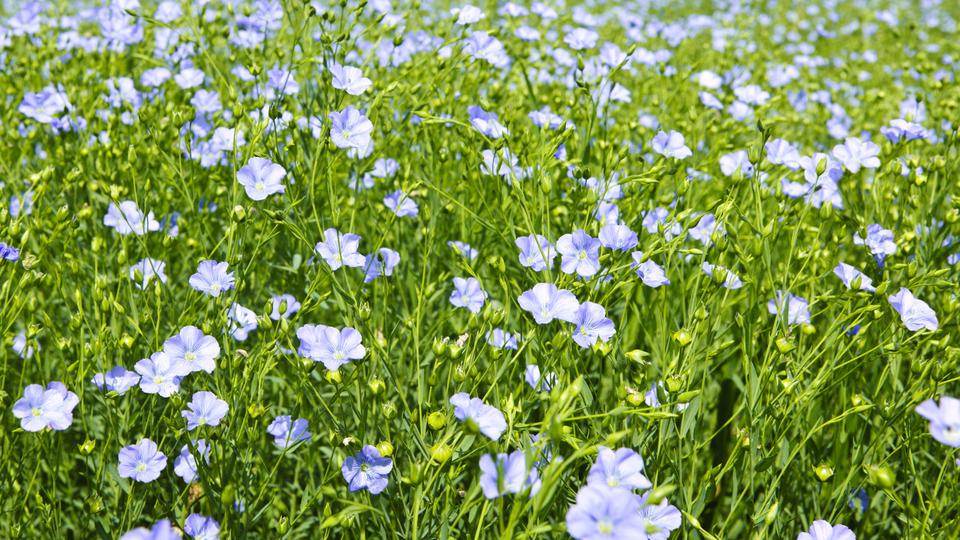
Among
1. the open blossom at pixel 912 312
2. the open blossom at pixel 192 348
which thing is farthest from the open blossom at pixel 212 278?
the open blossom at pixel 912 312

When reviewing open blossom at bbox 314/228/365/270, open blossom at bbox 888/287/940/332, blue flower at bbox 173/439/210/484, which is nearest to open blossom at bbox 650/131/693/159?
open blossom at bbox 888/287/940/332

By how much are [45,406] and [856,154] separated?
2346 millimetres

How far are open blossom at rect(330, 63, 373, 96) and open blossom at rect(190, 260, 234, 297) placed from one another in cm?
63

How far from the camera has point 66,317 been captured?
239cm

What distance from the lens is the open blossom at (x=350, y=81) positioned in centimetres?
207

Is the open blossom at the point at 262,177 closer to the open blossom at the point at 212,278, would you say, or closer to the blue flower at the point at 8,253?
the open blossom at the point at 212,278

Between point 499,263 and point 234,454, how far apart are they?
27.6 inches

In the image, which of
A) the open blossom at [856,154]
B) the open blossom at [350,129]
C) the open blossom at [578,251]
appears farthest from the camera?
the open blossom at [856,154]

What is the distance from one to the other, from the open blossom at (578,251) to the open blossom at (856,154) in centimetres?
106

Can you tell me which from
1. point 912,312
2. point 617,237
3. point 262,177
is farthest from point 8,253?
point 912,312

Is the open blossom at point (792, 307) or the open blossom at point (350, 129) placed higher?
the open blossom at point (350, 129)

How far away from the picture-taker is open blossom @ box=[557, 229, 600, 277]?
66.3 inches

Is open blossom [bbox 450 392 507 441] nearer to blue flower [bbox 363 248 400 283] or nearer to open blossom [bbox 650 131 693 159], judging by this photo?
blue flower [bbox 363 248 400 283]

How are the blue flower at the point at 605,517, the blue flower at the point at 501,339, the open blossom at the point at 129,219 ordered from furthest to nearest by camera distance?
1. the open blossom at the point at 129,219
2. the blue flower at the point at 501,339
3. the blue flower at the point at 605,517
